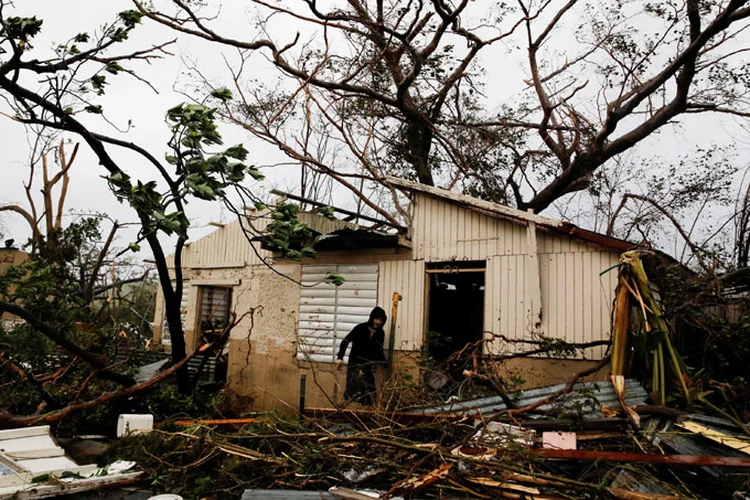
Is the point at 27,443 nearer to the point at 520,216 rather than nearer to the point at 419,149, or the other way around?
the point at 520,216

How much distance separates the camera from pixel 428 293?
358 inches

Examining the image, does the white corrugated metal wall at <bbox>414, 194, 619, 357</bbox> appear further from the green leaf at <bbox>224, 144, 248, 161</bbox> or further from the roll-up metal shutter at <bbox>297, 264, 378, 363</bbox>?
the green leaf at <bbox>224, 144, 248, 161</bbox>

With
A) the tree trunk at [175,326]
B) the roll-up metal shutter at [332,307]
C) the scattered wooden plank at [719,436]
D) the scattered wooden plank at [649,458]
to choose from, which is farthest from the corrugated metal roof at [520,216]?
the tree trunk at [175,326]

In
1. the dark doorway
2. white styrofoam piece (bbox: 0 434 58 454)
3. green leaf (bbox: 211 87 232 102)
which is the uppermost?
green leaf (bbox: 211 87 232 102)

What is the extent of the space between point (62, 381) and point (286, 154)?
832 centimetres

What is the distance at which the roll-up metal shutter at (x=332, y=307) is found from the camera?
9617mm

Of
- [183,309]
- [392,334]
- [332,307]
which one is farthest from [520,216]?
[183,309]

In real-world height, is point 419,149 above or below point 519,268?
above

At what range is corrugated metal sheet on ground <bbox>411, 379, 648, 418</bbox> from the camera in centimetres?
523

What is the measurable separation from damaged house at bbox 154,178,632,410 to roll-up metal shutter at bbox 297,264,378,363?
0.02m

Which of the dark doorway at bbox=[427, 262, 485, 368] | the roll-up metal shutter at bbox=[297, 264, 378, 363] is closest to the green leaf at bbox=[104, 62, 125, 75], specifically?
the roll-up metal shutter at bbox=[297, 264, 378, 363]

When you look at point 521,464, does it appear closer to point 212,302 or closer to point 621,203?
point 212,302

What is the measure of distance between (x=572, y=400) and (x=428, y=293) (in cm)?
373

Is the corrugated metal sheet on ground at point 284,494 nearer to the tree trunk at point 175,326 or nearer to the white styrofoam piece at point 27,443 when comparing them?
the white styrofoam piece at point 27,443
